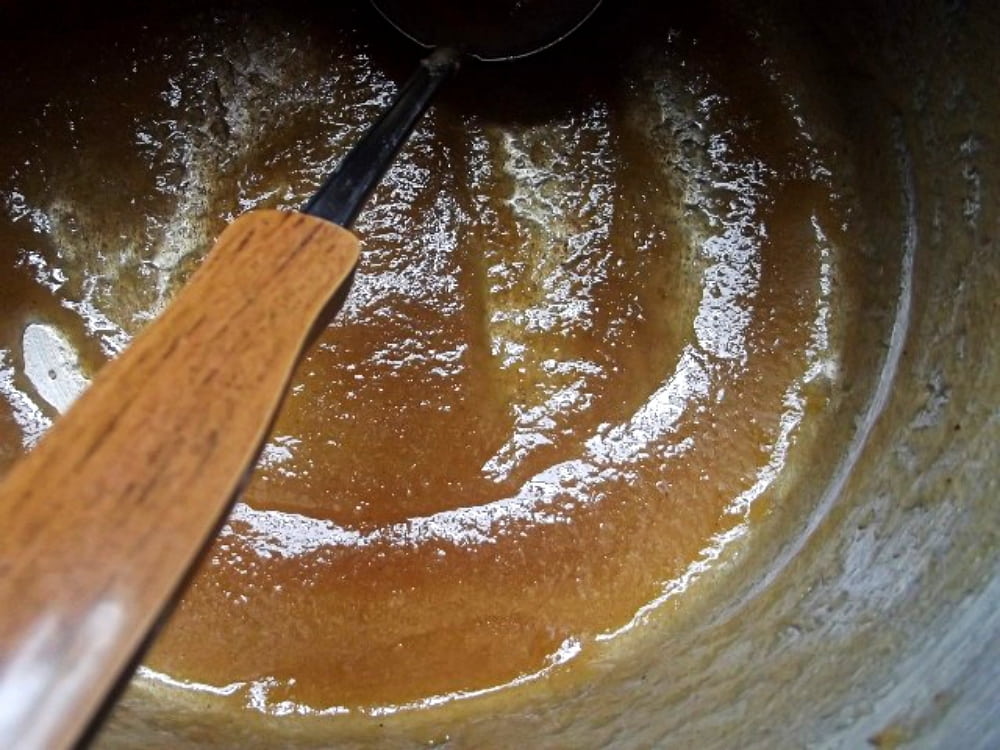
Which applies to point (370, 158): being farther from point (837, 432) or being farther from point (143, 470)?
point (837, 432)

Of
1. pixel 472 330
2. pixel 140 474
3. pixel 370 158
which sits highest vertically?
pixel 472 330

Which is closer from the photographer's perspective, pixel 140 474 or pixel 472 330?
pixel 140 474

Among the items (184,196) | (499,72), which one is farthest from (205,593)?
(499,72)

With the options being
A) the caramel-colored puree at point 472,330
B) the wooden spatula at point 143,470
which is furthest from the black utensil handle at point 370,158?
the caramel-colored puree at point 472,330

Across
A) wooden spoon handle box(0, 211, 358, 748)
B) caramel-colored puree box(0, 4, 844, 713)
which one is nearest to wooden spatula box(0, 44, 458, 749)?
wooden spoon handle box(0, 211, 358, 748)

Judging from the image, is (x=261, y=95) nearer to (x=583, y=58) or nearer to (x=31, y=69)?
(x=31, y=69)

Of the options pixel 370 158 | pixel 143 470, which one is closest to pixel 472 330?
pixel 370 158

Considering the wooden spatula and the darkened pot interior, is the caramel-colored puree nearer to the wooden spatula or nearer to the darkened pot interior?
the darkened pot interior
